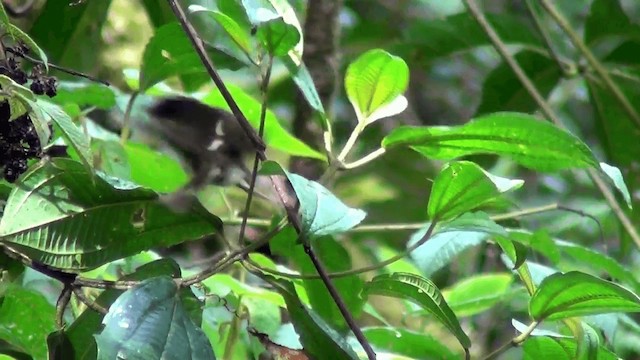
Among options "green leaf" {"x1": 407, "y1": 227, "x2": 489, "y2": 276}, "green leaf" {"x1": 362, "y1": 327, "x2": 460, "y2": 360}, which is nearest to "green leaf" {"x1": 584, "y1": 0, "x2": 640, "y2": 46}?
"green leaf" {"x1": 407, "y1": 227, "x2": 489, "y2": 276}

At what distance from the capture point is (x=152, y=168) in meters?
0.87

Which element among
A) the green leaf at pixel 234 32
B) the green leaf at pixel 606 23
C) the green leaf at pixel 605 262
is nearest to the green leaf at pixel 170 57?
the green leaf at pixel 234 32

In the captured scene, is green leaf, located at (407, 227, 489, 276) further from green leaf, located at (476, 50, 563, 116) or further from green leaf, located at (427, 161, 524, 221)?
green leaf, located at (476, 50, 563, 116)

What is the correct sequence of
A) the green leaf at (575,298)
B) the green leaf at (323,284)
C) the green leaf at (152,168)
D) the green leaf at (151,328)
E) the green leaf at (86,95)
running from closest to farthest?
Answer: the green leaf at (151,328) → the green leaf at (575,298) → the green leaf at (323,284) → the green leaf at (86,95) → the green leaf at (152,168)

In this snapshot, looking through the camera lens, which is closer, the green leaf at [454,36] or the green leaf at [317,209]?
the green leaf at [317,209]

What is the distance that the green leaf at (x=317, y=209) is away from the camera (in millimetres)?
435

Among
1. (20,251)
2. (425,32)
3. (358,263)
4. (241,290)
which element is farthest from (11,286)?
(358,263)

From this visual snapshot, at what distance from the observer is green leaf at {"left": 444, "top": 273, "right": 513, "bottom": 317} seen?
879 mm

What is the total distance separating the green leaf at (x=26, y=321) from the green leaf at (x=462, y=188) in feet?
0.89

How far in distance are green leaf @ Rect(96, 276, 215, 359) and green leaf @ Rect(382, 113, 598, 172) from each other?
7.3 inches

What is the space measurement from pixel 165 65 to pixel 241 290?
20 cm

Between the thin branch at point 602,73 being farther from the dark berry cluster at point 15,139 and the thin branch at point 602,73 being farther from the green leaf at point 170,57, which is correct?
the dark berry cluster at point 15,139

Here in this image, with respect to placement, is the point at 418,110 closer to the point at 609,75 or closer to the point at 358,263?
the point at 358,263

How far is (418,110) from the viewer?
214 cm
